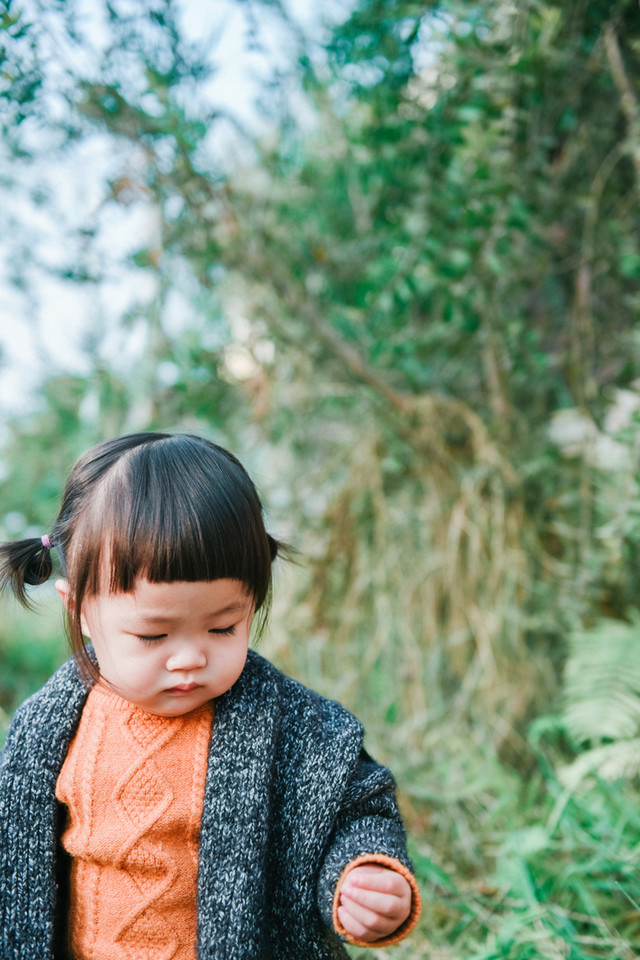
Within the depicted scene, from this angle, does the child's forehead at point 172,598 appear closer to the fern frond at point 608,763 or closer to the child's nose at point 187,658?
the child's nose at point 187,658

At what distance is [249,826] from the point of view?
0.88m

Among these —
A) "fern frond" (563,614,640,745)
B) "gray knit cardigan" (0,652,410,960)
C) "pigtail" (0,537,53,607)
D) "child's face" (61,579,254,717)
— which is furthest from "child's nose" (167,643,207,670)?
"fern frond" (563,614,640,745)

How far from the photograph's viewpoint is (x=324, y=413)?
252 cm

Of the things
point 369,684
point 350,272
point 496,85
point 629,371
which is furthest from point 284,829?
point 350,272

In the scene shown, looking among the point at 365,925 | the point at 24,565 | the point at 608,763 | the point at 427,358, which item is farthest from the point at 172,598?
the point at 427,358

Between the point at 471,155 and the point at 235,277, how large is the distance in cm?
86

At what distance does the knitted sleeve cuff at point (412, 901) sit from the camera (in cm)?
81

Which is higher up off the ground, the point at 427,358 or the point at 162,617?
the point at 427,358

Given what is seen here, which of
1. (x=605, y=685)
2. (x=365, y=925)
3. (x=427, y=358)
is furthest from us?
(x=427, y=358)

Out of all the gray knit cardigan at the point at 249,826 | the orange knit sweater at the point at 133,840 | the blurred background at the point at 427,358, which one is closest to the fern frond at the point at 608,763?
the blurred background at the point at 427,358

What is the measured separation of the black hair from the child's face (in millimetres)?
17

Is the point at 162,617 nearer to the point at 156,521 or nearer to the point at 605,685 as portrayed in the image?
the point at 156,521

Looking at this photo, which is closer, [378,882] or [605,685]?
[378,882]

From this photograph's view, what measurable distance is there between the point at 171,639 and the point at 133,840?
0.81ft
